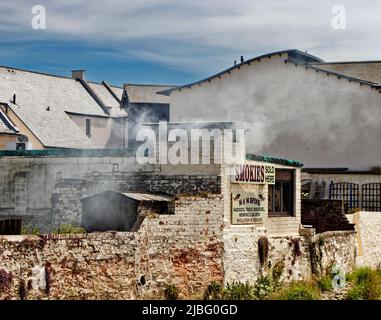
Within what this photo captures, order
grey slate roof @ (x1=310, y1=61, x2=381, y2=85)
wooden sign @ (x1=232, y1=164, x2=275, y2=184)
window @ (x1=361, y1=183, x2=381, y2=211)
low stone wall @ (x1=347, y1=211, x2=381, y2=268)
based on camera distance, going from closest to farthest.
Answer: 1. wooden sign @ (x1=232, y1=164, x2=275, y2=184)
2. low stone wall @ (x1=347, y1=211, x2=381, y2=268)
3. window @ (x1=361, y1=183, x2=381, y2=211)
4. grey slate roof @ (x1=310, y1=61, x2=381, y2=85)

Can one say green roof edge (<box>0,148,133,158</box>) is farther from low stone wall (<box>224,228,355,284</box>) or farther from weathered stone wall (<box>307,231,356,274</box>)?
weathered stone wall (<box>307,231,356,274</box>)

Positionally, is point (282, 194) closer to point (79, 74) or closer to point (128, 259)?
point (128, 259)

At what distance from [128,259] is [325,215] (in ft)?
48.0

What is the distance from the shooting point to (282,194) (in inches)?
1217

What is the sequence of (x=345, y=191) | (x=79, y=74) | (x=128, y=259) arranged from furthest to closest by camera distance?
(x=79, y=74) → (x=345, y=191) → (x=128, y=259)

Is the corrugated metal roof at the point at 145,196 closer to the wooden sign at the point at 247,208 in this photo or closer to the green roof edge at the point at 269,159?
the wooden sign at the point at 247,208

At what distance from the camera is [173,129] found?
93.9 feet

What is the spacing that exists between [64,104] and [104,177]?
31.7 meters

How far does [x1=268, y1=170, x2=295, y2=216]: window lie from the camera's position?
98.8 feet

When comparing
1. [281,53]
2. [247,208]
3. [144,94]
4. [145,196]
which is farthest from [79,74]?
[145,196]

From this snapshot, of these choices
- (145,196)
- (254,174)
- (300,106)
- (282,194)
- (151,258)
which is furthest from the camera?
(300,106)

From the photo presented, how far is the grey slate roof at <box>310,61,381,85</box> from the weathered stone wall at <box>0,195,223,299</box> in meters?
19.9
